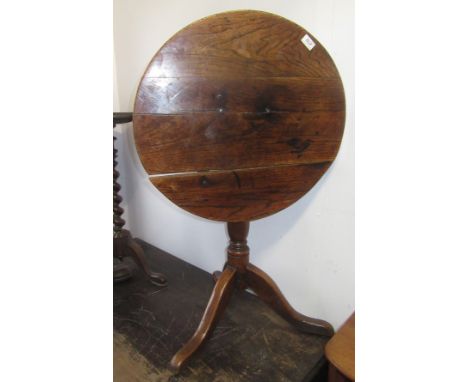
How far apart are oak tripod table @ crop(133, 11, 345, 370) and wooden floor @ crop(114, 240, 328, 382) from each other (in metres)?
0.54

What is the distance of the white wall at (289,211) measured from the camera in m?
1.15

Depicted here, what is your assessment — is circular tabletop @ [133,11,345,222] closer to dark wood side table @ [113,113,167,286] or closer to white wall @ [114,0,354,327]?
white wall @ [114,0,354,327]

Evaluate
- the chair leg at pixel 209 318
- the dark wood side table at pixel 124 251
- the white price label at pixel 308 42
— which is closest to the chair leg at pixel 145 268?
the dark wood side table at pixel 124 251

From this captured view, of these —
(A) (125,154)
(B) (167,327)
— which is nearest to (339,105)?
(B) (167,327)

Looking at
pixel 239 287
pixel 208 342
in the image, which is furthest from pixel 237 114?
pixel 208 342

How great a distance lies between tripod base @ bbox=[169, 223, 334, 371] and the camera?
1189 mm

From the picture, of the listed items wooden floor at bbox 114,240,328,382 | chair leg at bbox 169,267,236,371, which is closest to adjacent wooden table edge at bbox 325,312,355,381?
wooden floor at bbox 114,240,328,382

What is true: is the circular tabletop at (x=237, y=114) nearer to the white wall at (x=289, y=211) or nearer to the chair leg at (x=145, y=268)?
the white wall at (x=289, y=211)

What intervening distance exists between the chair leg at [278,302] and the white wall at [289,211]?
9 cm

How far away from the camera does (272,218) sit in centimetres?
144

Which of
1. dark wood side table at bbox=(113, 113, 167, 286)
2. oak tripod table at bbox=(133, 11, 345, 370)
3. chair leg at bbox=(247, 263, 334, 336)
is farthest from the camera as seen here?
dark wood side table at bbox=(113, 113, 167, 286)

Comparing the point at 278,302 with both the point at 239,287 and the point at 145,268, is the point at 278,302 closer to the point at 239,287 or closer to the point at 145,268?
the point at 239,287
